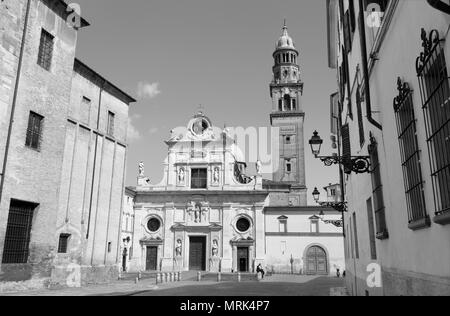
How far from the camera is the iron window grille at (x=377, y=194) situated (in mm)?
7710

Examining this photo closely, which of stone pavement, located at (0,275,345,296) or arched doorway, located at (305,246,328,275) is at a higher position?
arched doorway, located at (305,246,328,275)

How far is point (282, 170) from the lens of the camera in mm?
55656

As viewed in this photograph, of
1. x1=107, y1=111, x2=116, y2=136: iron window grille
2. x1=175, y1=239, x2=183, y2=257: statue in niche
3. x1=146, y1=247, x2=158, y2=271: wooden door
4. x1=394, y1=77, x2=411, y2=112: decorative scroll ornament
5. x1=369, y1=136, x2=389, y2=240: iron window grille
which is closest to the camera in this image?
x1=394, y1=77, x2=411, y2=112: decorative scroll ornament

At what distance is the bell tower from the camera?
2162 inches

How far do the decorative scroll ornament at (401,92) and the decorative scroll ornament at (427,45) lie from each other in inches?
24.2

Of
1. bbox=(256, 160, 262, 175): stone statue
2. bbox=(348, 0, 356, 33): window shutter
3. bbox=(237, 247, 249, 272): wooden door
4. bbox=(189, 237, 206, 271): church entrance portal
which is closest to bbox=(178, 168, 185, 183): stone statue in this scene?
bbox=(189, 237, 206, 271): church entrance portal

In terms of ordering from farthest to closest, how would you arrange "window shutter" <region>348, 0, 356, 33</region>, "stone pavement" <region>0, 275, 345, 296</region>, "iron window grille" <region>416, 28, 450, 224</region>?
1. "stone pavement" <region>0, 275, 345, 296</region>
2. "window shutter" <region>348, 0, 356, 33</region>
3. "iron window grille" <region>416, 28, 450, 224</region>

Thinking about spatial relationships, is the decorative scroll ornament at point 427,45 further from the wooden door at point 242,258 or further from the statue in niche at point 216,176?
the statue in niche at point 216,176

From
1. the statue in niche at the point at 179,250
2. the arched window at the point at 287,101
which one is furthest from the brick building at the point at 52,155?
the arched window at the point at 287,101

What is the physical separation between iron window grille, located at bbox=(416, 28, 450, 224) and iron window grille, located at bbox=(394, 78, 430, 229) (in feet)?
1.55

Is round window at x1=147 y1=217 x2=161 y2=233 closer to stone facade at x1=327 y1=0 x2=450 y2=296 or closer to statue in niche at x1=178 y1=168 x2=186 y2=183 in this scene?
statue in niche at x1=178 y1=168 x2=186 y2=183

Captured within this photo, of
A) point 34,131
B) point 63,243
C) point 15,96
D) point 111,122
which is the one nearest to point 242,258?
point 111,122

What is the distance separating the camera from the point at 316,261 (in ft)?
129
